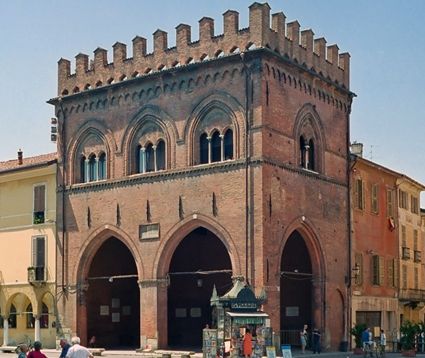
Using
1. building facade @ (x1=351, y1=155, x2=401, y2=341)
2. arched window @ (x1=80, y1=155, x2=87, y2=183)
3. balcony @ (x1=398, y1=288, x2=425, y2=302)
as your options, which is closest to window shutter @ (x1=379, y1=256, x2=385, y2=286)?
building facade @ (x1=351, y1=155, x2=401, y2=341)

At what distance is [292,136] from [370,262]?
32.3 feet

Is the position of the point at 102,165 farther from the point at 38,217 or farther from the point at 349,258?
the point at 349,258

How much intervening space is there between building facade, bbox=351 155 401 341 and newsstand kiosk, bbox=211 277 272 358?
474 inches

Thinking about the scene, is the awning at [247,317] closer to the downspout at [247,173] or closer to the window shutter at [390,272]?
the downspout at [247,173]

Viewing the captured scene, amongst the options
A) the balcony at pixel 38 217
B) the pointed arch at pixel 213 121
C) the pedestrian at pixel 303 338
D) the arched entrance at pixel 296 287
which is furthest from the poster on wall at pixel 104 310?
the pedestrian at pixel 303 338

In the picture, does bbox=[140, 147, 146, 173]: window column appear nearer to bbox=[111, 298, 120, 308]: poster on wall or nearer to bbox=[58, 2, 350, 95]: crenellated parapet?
bbox=[58, 2, 350, 95]: crenellated parapet

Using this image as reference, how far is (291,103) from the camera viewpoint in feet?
112

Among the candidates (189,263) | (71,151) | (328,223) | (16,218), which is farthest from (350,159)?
(16,218)

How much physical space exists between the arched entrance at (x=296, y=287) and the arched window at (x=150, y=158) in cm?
661

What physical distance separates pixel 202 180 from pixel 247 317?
8214 mm

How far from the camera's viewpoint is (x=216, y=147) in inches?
1313

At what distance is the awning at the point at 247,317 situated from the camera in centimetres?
2622

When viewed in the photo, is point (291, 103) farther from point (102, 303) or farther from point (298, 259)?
point (102, 303)

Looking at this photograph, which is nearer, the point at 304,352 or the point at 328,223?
the point at 304,352
